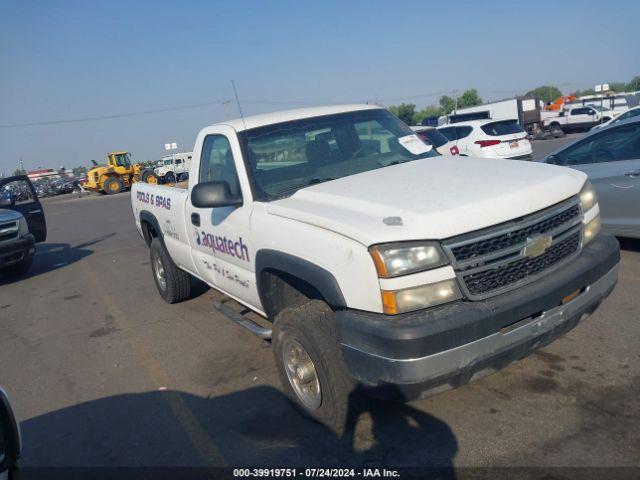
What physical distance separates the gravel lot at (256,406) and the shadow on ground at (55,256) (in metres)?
4.44

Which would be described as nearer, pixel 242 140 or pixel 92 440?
pixel 92 440

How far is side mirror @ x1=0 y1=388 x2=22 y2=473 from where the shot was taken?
6.93ft

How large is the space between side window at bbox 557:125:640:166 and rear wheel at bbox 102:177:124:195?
32.6 metres

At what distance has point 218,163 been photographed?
15.5 feet

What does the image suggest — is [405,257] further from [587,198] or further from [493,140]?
[493,140]

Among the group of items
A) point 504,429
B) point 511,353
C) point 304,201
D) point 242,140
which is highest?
point 242,140

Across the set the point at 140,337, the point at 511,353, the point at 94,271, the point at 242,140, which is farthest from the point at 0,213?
the point at 511,353

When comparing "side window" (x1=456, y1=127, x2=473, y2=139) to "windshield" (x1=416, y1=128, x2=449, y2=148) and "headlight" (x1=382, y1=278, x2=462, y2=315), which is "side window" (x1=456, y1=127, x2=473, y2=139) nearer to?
"windshield" (x1=416, y1=128, x2=449, y2=148)

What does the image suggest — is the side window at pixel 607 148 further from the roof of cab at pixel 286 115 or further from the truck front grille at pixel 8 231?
the truck front grille at pixel 8 231

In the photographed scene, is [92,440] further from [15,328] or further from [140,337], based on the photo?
[15,328]

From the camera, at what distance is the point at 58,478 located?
11.3ft

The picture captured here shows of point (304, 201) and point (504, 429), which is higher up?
point (304, 201)

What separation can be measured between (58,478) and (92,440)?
411mm

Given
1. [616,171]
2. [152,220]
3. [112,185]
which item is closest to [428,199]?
[152,220]
